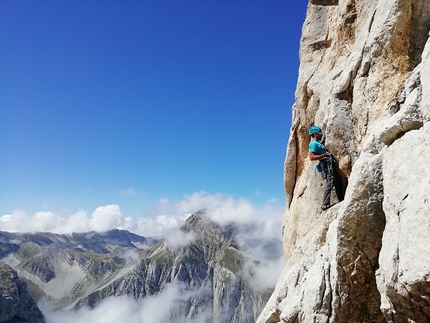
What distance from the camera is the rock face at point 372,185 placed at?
9.24 meters

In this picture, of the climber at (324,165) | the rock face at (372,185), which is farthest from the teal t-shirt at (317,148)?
the rock face at (372,185)

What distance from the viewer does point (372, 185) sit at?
11.5 meters

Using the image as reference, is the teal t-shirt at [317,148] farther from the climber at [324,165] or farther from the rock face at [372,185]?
the rock face at [372,185]

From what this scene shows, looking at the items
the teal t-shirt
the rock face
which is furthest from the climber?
the rock face

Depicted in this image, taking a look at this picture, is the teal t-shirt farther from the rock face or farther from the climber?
the rock face

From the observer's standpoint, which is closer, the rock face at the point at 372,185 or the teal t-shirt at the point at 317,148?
the rock face at the point at 372,185

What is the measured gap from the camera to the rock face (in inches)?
364

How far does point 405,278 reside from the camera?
867 centimetres

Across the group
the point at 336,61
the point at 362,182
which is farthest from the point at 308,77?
the point at 362,182

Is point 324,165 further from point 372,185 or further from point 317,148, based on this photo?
point 372,185

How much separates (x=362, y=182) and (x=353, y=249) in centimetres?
246

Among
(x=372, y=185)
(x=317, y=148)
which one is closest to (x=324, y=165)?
(x=317, y=148)

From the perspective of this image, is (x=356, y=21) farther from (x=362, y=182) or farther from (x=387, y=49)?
(x=362, y=182)

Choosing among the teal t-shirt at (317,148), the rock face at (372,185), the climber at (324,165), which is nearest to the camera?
the rock face at (372,185)
